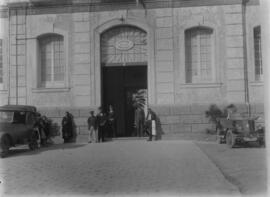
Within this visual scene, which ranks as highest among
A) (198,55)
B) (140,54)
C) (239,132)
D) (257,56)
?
(140,54)

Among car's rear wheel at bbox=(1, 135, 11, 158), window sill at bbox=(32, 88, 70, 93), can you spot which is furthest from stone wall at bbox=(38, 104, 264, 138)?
car's rear wheel at bbox=(1, 135, 11, 158)

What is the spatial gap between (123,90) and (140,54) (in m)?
2.55

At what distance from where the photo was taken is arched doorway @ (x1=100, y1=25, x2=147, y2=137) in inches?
789

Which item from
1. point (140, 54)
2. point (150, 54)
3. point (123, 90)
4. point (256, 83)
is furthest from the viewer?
point (123, 90)

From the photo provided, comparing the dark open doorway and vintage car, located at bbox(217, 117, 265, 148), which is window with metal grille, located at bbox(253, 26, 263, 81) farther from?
the dark open doorway

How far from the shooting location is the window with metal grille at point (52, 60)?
20375mm

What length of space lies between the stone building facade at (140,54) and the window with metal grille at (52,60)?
1.8 inches

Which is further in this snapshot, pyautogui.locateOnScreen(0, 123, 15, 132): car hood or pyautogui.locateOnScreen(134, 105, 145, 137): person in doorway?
pyautogui.locateOnScreen(134, 105, 145, 137): person in doorway

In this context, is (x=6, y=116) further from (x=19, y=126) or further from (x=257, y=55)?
(x=257, y=55)

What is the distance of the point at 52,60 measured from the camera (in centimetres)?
2048

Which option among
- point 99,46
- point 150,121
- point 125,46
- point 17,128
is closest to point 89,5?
point 99,46

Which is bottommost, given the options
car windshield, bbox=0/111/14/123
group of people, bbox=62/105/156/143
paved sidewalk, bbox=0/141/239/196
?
paved sidewalk, bbox=0/141/239/196

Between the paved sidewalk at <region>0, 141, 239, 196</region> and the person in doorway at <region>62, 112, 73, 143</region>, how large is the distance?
12.3 ft

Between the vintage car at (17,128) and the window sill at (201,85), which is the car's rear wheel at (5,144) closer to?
the vintage car at (17,128)
